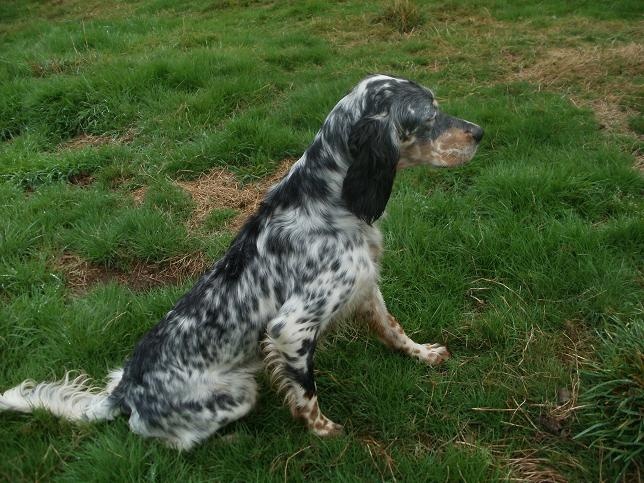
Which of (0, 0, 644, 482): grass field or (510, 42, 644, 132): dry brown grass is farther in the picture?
(510, 42, 644, 132): dry brown grass

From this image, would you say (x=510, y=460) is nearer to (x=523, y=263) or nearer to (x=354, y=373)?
(x=354, y=373)

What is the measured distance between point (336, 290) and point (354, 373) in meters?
0.67

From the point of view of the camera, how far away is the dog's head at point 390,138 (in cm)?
282

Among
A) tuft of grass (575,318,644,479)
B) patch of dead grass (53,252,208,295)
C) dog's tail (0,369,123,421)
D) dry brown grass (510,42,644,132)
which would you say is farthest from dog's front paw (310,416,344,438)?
dry brown grass (510,42,644,132)

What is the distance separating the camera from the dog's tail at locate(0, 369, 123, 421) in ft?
9.64

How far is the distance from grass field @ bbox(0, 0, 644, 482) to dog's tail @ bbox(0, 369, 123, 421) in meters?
0.07

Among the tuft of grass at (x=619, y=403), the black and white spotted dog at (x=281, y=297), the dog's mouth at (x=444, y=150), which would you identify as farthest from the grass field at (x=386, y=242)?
the dog's mouth at (x=444, y=150)

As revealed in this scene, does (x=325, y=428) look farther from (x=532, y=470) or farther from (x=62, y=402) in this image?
(x=62, y=402)

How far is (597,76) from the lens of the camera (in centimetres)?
650

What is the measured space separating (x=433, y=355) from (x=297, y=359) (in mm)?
865

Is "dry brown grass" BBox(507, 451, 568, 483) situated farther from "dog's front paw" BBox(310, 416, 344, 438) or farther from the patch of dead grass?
the patch of dead grass

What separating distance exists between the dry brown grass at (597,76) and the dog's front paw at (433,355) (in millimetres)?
3373

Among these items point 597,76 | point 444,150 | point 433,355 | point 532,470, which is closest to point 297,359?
point 433,355

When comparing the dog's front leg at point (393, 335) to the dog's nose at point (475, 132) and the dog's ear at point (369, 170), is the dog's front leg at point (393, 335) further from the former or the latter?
the dog's nose at point (475, 132)
